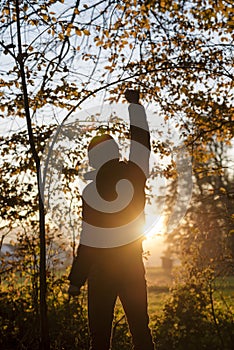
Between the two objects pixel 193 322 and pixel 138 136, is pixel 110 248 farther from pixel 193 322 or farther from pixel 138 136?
pixel 193 322

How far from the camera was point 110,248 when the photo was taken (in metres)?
3.41

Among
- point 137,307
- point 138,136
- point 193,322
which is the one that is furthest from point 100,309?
point 193,322

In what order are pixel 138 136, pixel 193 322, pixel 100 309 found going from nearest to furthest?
pixel 100 309
pixel 138 136
pixel 193 322

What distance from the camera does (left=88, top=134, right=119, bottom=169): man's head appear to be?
136 inches

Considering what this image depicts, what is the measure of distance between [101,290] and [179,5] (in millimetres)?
4569

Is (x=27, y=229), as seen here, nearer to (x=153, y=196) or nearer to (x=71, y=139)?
(x=71, y=139)

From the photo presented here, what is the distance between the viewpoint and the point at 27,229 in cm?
671

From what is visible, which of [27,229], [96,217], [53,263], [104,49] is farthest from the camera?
[53,263]

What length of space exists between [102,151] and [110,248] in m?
0.80

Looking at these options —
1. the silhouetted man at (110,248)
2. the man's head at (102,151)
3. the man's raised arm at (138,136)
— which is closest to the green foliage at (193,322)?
the silhouetted man at (110,248)

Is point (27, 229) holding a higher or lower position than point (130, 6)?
lower

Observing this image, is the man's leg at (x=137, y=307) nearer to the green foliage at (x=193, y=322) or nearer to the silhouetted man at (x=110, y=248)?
the silhouetted man at (x=110, y=248)

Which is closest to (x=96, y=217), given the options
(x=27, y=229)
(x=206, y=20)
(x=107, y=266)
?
(x=107, y=266)

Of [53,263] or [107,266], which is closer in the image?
[107,266]
